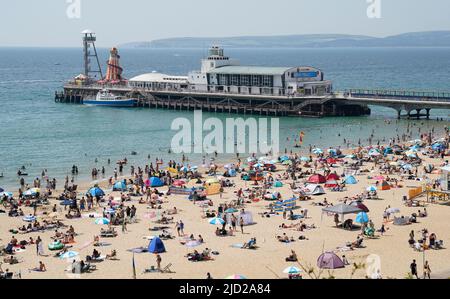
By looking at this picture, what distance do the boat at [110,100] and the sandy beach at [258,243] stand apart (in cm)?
4894

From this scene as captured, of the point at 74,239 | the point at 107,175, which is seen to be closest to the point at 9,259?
the point at 74,239

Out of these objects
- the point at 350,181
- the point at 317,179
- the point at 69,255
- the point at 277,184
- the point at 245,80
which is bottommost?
the point at 69,255

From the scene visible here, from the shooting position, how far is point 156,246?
26000mm

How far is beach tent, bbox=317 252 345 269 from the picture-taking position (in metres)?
23.4

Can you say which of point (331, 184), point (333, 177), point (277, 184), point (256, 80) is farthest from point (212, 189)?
point (256, 80)

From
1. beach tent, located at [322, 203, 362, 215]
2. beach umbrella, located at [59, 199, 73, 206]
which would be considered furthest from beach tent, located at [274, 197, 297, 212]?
beach umbrella, located at [59, 199, 73, 206]

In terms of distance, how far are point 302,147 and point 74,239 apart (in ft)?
98.4

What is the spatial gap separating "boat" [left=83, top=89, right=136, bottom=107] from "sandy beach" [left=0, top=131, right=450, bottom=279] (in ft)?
161

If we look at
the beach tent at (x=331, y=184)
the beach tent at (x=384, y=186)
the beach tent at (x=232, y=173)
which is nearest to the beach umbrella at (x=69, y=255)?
the beach tent at (x=331, y=184)

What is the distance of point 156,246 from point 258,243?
374cm

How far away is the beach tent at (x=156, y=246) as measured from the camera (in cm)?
2597

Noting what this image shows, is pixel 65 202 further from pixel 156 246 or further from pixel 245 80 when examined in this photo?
pixel 245 80
